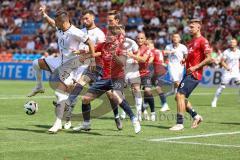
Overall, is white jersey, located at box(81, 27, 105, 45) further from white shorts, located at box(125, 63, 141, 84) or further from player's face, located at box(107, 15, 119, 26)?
white shorts, located at box(125, 63, 141, 84)

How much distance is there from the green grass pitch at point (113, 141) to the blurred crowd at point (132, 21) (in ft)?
55.7

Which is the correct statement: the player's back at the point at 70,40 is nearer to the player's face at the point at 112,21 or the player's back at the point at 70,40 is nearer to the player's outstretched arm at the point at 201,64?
the player's face at the point at 112,21

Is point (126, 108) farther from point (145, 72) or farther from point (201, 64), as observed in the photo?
point (145, 72)

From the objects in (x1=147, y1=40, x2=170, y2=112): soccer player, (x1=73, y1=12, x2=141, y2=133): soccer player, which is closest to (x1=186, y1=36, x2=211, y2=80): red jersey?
(x1=73, y1=12, x2=141, y2=133): soccer player

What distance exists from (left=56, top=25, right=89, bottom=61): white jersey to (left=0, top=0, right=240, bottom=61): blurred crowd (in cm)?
1876

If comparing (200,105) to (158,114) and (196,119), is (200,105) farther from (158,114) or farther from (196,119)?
(196,119)

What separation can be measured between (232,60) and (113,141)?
11.3 m

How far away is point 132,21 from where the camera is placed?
39.6 meters

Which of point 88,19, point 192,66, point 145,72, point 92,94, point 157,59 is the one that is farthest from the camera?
point 157,59

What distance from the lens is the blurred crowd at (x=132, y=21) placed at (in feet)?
116

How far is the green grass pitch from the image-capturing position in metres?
9.45

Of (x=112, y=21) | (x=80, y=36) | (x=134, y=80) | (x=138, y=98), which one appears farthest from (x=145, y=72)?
(x=80, y=36)

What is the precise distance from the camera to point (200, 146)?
10.5 metres

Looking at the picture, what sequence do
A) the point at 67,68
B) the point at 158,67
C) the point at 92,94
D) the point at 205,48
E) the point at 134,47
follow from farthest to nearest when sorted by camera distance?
1. the point at 158,67
2. the point at 134,47
3. the point at 205,48
4. the point at 67,68
5. the point at 92,94
